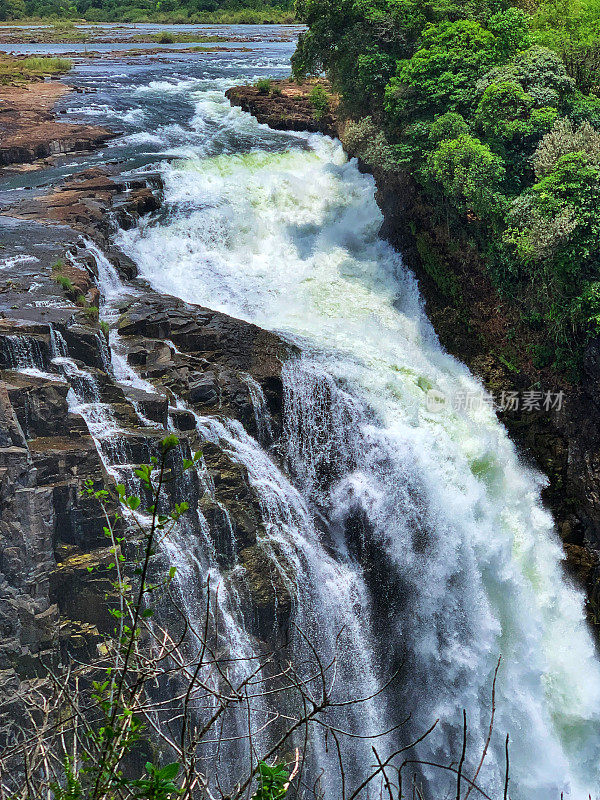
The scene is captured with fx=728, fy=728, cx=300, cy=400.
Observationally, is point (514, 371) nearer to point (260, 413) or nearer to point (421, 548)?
point (421, 548)

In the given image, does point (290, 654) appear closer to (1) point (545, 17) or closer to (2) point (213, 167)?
(2) point (213, 167)

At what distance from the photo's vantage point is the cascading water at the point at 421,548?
12.3 metres

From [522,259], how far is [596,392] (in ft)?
9.88

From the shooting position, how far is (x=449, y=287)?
56.2 ft

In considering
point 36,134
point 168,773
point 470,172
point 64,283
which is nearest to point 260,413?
point 64,283

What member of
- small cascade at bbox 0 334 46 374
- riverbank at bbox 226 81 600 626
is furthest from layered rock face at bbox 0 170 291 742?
riverbank at bbox 226 81 600 626

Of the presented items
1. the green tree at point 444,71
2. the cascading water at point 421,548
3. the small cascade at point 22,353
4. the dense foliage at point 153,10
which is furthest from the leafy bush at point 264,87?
the dense foliage at point 153,10

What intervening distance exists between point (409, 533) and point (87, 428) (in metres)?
5.91

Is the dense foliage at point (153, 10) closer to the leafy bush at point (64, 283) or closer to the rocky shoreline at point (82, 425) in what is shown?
the rocky shoreline at point (82, 425)

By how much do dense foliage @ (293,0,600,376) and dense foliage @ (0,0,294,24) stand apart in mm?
48483

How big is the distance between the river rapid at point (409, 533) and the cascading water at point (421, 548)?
0.10 ft

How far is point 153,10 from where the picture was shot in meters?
66.0

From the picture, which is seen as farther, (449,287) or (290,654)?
(449,287)

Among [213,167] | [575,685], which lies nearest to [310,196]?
[213,167]
